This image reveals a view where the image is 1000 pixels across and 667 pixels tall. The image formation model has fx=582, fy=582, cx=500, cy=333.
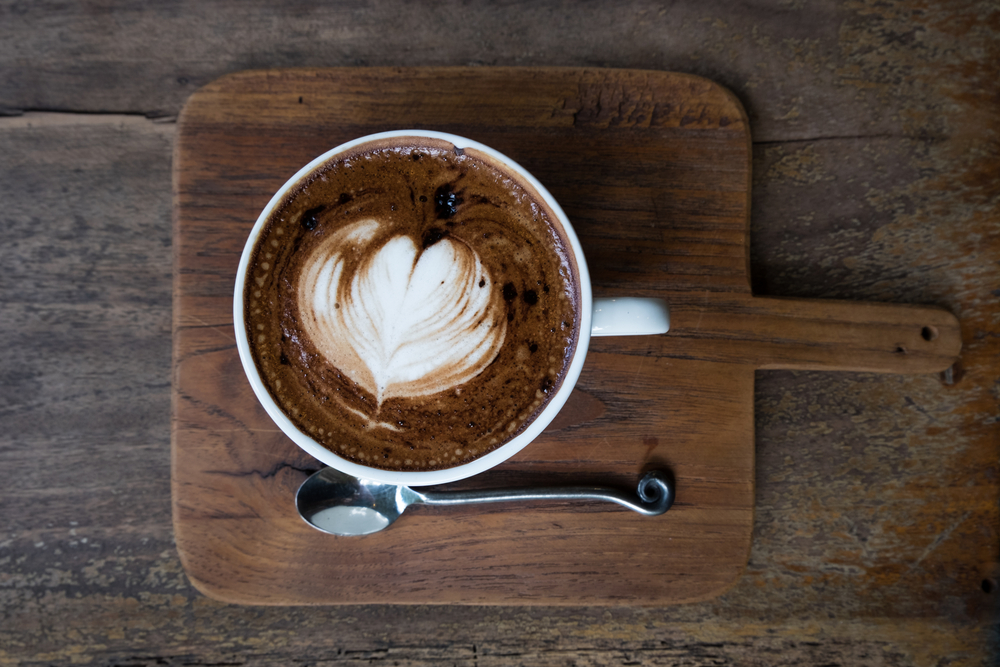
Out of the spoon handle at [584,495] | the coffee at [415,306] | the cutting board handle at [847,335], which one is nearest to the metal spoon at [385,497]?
the spoon handle at [584,495]

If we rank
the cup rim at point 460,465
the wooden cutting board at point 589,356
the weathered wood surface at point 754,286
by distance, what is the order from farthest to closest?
1. the weathered wood surface at point 754,286
2. the wooden cutting board at point 589,356
3. the cup rim at point 460,465

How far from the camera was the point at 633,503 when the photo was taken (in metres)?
1.12

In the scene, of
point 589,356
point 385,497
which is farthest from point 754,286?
point 385,497

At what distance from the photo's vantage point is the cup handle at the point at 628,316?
0.90m

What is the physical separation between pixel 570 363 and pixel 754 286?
1.89 ft

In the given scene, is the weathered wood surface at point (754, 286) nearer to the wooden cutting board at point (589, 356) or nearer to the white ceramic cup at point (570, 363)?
the wooden cutting board at point (589, 356)

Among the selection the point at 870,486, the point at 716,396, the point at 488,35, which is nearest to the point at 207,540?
the point at 716,396

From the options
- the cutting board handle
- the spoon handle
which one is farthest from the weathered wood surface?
the spoon handle

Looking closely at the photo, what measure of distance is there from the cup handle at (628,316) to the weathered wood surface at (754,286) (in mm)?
470

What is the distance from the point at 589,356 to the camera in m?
1.15

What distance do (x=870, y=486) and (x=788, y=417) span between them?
24 centimetres

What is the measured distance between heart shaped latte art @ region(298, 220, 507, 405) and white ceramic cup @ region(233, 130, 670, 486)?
0.32 feet

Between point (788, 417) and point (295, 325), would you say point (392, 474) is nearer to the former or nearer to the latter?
point (295, 325)

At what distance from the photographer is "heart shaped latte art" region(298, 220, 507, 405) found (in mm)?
935
